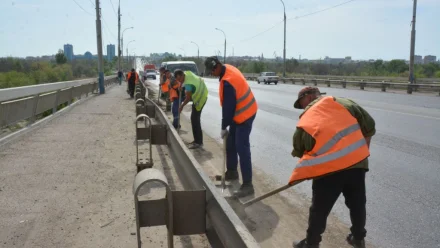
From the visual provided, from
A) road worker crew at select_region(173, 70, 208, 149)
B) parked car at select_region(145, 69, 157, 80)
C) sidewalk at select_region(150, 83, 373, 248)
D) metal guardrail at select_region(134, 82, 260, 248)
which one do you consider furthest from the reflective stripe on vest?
parked car at select_region(145, 69, 157, 80)

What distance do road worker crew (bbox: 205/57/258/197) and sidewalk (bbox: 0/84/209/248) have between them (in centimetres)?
96

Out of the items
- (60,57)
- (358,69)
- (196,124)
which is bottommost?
(196,124)

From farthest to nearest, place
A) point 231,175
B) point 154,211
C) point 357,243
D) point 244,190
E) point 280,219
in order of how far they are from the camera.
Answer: point 231,175 < point 244,190 < point 280,219 < point 357,243 < point 154,211

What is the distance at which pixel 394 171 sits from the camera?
7.21 metres

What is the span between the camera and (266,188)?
634 cm

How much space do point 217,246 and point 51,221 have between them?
2.23 m

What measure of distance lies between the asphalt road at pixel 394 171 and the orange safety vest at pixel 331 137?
130 centimetres

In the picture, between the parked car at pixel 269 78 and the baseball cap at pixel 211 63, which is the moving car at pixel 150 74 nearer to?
the parked car at pixel 269 78

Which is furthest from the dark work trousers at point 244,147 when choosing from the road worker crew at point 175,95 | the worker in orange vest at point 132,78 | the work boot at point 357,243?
the worker in orange vest at point 132,78

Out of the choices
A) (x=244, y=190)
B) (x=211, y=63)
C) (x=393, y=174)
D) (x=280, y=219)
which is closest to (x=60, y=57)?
(x=211, y=63)

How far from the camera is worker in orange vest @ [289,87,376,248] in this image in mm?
3547

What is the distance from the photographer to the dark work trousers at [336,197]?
372 cm

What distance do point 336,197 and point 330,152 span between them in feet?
1.52

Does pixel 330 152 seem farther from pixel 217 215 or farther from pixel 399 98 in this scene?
pixel 399 98
